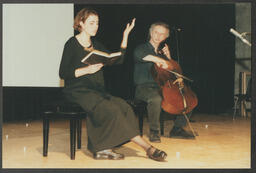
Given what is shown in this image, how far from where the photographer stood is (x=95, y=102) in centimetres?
301

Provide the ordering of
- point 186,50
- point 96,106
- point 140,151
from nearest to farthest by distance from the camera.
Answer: point 96,106, point 140,151, point 186,50

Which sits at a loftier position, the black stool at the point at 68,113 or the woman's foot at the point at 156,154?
the black stool at the point at 68,113

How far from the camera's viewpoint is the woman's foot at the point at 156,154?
2869 mm

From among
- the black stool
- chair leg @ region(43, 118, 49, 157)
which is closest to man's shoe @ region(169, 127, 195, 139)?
the black stool

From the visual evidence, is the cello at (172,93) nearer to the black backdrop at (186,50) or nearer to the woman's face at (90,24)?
the woman's face at (90,24)

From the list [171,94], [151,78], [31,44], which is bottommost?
[171,94]

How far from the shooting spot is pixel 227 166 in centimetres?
278

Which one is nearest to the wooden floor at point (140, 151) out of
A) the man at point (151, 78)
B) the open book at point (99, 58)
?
the man at point (151, 78)

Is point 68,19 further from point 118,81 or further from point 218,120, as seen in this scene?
point 218,120

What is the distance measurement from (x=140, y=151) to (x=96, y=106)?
2.13 ft

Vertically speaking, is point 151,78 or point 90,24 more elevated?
point 90,24

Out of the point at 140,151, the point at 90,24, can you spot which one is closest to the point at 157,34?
the point at 90,24

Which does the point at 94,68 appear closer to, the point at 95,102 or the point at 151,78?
the point at 95,102

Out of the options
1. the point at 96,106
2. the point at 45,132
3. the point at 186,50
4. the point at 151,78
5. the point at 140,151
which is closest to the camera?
the point at 96,106
